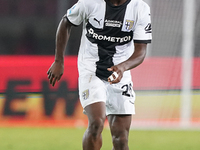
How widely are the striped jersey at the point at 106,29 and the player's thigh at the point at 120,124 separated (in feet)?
1.35

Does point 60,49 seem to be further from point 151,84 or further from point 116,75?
point 151,84

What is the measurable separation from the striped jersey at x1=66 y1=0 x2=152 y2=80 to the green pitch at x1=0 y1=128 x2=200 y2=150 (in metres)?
2.18

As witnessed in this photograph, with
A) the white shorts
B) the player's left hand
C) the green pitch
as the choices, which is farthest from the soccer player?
the green pitch

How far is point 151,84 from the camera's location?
25.7 ft

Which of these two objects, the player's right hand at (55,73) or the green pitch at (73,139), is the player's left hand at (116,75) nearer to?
the player's right hand at (55,73)

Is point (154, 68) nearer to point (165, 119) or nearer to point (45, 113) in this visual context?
point (165, 119)

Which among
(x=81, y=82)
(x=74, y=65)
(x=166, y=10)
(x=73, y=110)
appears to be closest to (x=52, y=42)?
(x=74, y=65)

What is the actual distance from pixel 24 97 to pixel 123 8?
13.2 ft

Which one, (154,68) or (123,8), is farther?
(154,68)

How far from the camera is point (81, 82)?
4148 mm

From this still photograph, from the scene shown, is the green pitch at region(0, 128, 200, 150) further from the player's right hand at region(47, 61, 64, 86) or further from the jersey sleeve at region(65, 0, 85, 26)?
the jersey sleeve at region(65, 0, 85, 26)

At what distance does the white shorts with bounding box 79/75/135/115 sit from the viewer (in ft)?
13.2

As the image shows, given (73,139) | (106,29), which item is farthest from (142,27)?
(73,139)

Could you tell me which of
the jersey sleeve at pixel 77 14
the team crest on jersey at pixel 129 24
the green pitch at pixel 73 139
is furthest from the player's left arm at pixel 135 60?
the green pitch at pixel 73 139
